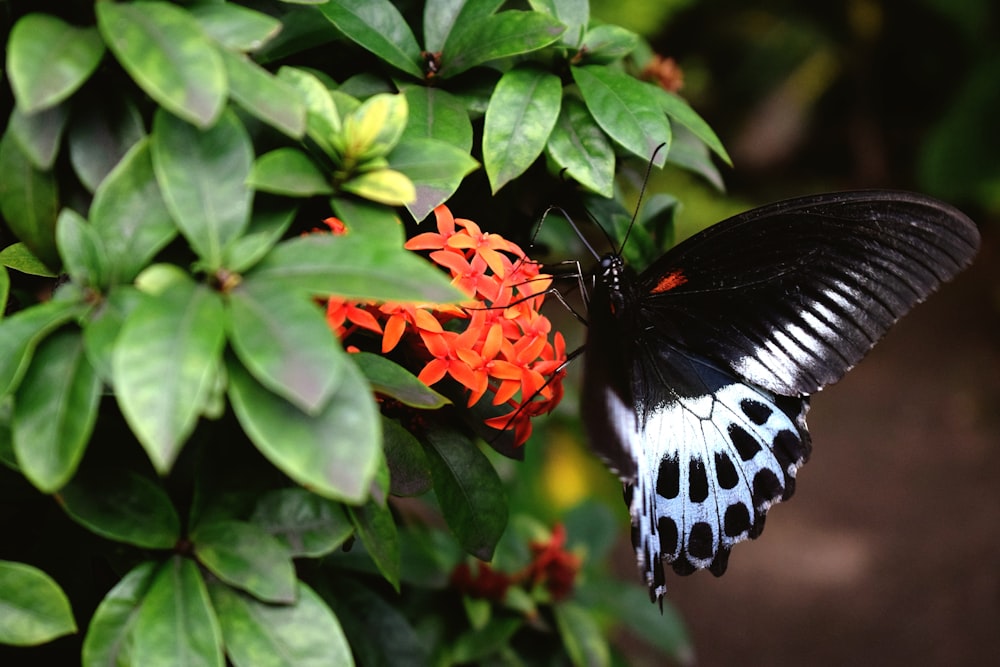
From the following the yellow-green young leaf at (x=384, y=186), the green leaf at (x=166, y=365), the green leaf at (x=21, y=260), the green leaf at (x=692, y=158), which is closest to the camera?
the green leaf at (x=166, y=365)

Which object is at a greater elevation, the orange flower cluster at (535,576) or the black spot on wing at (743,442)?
the black spot on wing at (743,442)

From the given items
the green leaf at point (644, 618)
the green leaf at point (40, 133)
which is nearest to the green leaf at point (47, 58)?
the green leaf at point (40, 133)

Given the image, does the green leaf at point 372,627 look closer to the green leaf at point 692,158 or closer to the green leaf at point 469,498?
the green leaf at point 469,498

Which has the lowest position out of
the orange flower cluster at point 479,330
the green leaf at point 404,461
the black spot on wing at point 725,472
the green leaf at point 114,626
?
the black spot on wing at point 725,472

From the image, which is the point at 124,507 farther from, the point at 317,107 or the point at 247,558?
the point at 317,107

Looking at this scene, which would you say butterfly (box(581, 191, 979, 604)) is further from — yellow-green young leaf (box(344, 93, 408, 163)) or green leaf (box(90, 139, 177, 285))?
green leaf (box(90, 139, 177, 285))

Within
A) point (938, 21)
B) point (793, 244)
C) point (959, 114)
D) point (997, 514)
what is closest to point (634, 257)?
point (793, 244)

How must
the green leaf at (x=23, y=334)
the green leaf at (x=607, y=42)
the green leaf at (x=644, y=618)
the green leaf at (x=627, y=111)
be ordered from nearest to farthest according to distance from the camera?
1. the green leaf at (x=23, y=334)
2. the green leaf at (x=627, y=111)
3. the green leaf at (x=607, y=42)
4. the green leaf at (x=644, y=618)

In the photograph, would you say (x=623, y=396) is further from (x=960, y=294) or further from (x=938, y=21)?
(x=938, y=21)
